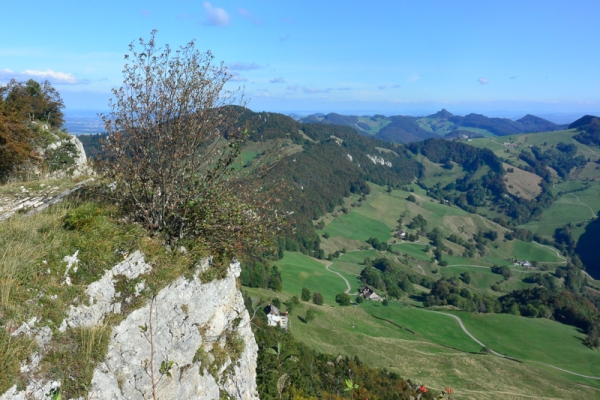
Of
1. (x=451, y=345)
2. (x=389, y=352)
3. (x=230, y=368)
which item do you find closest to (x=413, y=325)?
(x=451, y=345)

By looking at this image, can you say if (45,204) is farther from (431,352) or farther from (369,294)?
(369,294)

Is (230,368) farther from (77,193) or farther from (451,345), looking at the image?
(451,345)

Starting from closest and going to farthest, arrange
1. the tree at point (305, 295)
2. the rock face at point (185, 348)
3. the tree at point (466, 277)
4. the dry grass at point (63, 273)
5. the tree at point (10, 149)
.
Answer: the dry grass at point (63, 273) → the rock face at point (185, 348) → the tree at point (10, 149) → the tree at point (305, 295) → the tree at point (466, 277)

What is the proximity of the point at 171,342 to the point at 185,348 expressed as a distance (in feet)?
1.27

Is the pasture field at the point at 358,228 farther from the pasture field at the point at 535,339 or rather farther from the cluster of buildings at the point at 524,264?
the pasture field at the point at 535,339

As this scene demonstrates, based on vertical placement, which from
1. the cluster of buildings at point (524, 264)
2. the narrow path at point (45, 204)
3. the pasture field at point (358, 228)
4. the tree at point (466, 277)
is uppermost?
the narrow path at point (45, 204)

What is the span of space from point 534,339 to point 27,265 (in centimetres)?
11424

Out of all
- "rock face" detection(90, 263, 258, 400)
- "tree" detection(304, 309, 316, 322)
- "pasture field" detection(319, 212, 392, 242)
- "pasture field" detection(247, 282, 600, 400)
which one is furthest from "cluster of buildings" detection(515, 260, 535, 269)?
"rock face" detection(90, 263, 258, 400)

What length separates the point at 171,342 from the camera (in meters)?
7.16

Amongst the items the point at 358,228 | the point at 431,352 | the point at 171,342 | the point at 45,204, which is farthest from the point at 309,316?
the point at 358,228

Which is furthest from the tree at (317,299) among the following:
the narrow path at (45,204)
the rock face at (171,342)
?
the narrow path at (45,204)

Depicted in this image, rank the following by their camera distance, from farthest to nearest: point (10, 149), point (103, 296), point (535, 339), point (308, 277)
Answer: point (308, 277) → point (535, 339) → point (10, 149) → point (103, 296)

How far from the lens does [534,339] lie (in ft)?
306

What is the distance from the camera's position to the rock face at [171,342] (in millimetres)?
5975
